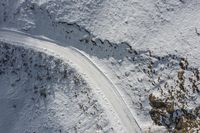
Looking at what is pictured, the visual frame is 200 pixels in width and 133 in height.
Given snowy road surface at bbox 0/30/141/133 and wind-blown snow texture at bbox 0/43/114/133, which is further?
wind-blown snow texture at bbox 0/43/114/133

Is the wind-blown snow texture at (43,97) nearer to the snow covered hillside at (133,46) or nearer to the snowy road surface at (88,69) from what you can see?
the snow covered hillside at (133,46)

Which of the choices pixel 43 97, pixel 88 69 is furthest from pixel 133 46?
pixel 43 97

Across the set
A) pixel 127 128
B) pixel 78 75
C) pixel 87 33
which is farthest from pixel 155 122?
pixel 87 33

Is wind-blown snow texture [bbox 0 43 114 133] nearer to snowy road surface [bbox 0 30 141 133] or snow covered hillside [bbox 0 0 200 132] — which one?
snow covered hillside [bbox 0 0 200 132]

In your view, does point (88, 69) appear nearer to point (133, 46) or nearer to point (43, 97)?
point (133, 46)

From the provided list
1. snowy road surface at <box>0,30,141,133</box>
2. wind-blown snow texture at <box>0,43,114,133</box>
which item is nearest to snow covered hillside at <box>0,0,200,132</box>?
wind-blown snow texture at <box>0,43,114,133</box>

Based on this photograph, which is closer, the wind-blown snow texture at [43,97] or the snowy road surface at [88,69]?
the snowy road surface at [88,69]

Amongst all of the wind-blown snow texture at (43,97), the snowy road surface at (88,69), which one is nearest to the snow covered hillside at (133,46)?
the wind-blown snow texture at (43,97)
